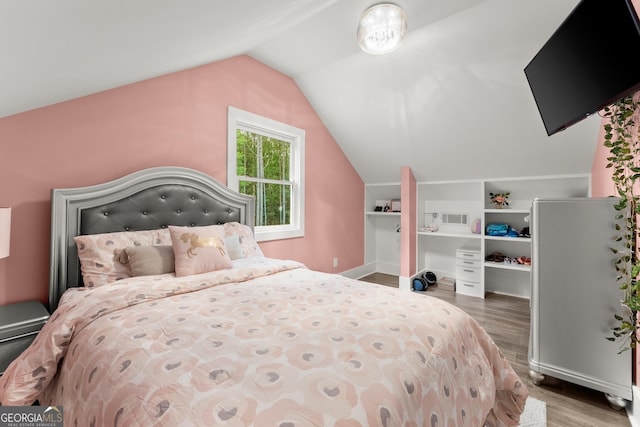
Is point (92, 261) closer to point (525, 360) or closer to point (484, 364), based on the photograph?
point (484, 364)

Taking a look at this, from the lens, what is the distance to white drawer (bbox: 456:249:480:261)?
3657 mm

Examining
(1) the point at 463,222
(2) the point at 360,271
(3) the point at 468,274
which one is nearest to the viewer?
(3) the point at 468,274

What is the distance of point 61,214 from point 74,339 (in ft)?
3.32

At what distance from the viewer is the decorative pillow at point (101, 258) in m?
1.72

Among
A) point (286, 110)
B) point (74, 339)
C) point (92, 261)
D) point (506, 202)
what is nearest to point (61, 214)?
point (92, 261)

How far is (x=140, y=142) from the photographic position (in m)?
2.25

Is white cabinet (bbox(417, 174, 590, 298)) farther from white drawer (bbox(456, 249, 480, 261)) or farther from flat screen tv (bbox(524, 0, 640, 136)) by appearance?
flat screen tv (bbox(524, 0, 640, 136))

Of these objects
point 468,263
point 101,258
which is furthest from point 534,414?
point 101,258

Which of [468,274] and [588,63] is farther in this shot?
[468,274]

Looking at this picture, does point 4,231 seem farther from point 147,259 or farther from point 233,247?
point 233,247

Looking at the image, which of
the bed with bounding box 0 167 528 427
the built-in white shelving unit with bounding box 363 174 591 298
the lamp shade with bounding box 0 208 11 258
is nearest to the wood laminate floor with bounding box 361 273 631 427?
the built-in white shelving unit with bounding box 363 174 591 298

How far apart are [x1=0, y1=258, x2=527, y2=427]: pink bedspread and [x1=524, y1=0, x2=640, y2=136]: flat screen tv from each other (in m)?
1.22

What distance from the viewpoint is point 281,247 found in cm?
336

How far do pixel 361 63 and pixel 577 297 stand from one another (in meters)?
2.67
